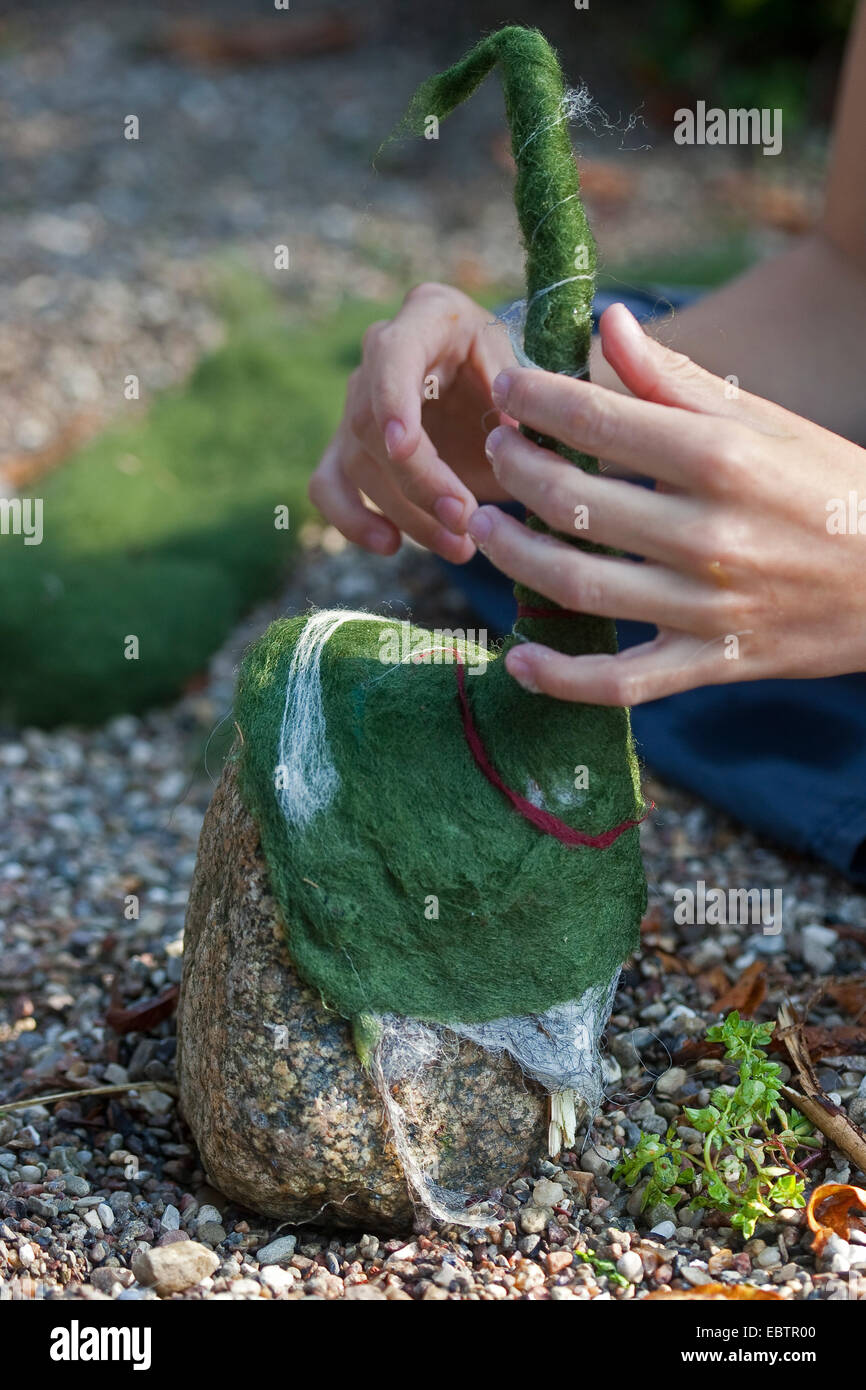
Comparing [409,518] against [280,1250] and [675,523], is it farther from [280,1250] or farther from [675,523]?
[280,1250]

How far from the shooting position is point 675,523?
43.2 inches

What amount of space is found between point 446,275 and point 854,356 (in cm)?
287

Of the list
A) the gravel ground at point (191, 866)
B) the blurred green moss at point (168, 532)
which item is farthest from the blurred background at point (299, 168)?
the blurred green moss at point (168, 532)

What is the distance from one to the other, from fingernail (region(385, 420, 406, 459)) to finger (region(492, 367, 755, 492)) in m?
0.41

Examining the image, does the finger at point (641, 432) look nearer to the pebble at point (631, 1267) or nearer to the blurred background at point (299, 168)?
the pebble at point (631, 1267)

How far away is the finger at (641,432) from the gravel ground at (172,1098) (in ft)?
1.50

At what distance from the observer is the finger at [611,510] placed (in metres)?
1.10

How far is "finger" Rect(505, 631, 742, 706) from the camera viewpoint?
43.9 inches

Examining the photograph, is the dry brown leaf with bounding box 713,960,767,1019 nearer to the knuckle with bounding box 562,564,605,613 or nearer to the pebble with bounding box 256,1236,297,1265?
the pebble with bounding box 256,1236,297,1265

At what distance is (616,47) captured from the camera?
21.4 feet

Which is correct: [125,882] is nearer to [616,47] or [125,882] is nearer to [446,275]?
[446,275]

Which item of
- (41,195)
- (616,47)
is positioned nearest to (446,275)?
(41,195)

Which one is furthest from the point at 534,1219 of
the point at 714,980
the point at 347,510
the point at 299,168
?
the point at 299,168

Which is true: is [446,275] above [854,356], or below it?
above
